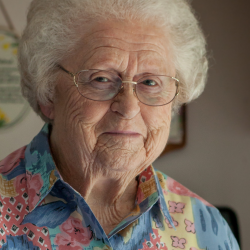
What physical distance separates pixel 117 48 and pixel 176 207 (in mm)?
621

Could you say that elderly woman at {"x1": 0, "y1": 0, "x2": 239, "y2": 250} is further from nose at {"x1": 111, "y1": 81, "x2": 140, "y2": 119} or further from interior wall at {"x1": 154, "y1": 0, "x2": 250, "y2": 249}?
interior wall at {"x1": 154, "y1": 0, "x2": 250, "y2": 249}

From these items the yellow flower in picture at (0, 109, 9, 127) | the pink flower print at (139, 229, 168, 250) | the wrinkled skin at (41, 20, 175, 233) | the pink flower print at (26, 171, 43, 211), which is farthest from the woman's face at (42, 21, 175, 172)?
the yellow flower in picture at (0, 109, 9, 127)

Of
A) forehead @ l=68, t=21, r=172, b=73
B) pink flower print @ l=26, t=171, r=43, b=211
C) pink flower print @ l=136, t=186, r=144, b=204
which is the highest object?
forehead @ l=68, t=21, r=172, b=73

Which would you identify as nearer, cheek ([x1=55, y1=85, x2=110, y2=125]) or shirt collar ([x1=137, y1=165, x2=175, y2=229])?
cheek ([x1=55, y1=85, x2=110, y2=125])

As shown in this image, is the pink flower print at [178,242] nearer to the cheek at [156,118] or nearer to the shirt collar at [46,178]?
the shirt collar at [46,178]

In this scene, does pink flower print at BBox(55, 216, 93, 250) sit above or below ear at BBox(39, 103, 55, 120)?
below

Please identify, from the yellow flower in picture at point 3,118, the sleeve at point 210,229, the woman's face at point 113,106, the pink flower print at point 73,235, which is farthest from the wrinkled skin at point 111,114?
the yellow flower in picture at point 3,118

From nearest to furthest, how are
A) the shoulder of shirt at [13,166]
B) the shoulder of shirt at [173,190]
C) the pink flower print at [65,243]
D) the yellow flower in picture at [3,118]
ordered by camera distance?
the pink flower print at [65,243], the shoulder of shirt at [13,166], the shoulder of shirt at [173,190], the yellow flower in picture at [3,118]

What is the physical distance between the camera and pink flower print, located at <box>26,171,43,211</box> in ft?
3.16

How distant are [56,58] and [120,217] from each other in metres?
0.56

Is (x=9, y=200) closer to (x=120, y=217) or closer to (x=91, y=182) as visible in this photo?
(x=91, y=182)

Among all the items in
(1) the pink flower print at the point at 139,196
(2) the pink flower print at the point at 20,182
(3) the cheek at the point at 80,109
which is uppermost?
(3) the cheek at the point at 80,109

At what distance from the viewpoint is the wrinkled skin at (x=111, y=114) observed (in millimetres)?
953

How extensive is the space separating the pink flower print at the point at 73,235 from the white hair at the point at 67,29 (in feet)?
1.31
